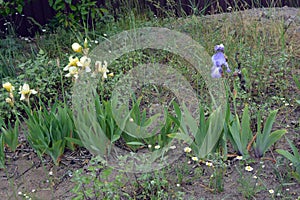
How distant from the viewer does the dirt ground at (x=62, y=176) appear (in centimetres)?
259

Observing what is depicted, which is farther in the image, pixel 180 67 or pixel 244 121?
pixel 180 67

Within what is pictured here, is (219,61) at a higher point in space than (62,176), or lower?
higher

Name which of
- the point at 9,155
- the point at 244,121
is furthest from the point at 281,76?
the point at 9,155

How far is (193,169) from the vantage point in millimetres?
2781

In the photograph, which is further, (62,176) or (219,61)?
(62,176)

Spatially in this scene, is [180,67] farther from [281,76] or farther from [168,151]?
[168,151]

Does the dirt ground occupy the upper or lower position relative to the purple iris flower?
lower

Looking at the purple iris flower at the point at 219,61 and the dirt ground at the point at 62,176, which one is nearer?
the dirt ground at the point at 62,176

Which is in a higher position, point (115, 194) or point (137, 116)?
point (137, 116)

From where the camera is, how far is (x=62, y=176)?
112 inches

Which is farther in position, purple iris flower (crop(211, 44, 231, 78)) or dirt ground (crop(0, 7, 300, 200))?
purple iris flower (crop(211, 44, 231, 78))

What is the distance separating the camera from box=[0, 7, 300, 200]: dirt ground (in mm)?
2587

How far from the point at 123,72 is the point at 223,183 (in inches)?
63.4

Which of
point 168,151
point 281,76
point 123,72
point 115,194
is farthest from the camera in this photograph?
point 123,72
